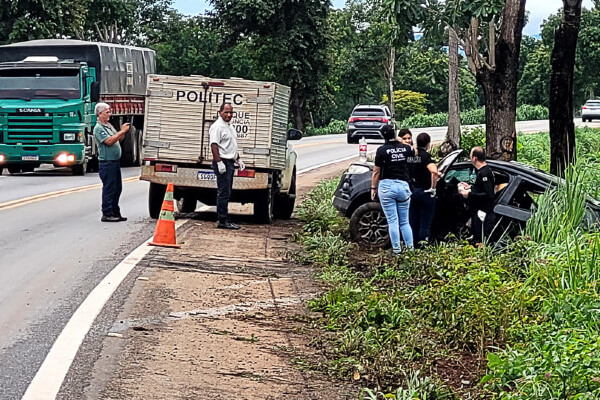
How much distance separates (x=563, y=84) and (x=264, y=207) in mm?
5321

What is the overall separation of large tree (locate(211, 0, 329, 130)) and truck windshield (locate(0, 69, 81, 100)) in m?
34.2

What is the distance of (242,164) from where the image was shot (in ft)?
48.5

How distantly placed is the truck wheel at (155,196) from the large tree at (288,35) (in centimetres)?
4377

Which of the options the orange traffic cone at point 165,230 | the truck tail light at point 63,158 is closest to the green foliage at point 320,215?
the orange traffic cone at point 165,230

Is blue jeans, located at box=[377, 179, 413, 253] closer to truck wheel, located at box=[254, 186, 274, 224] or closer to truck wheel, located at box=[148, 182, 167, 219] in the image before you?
truck wheel, located at box=[254, 186, 274, 224]

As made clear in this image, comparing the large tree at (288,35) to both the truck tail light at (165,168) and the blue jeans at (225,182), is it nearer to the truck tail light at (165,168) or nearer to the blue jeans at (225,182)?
the truck tail light at (165,168)

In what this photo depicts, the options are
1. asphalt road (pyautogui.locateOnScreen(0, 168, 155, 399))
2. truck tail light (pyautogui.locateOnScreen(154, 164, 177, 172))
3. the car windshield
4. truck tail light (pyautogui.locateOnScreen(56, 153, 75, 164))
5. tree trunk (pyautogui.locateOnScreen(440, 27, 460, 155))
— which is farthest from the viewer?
the car windshield

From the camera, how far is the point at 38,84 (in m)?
25.4

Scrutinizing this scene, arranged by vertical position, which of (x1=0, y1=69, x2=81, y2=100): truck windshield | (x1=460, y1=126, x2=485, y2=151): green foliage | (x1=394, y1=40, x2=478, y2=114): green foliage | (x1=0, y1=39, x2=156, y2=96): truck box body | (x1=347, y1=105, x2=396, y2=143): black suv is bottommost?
(x1=460, y1=126, x2=485, y2=151): green foliage

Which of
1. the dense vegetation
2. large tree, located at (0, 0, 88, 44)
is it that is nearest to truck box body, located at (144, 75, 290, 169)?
the dense vegetation

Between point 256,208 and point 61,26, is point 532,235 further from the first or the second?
point 61,26

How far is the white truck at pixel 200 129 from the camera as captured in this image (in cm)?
1536

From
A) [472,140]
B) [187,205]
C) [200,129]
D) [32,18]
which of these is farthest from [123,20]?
[200,129]

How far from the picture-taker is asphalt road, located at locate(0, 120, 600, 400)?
7.55 meters
